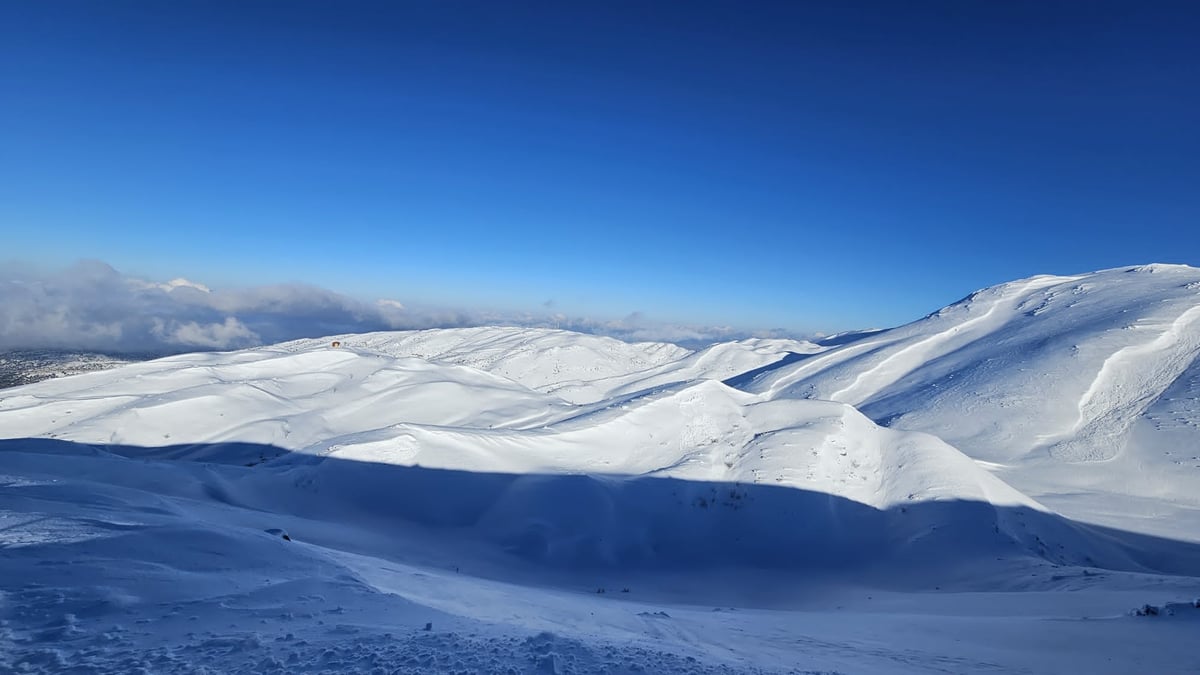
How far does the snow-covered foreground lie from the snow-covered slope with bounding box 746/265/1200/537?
0.19m

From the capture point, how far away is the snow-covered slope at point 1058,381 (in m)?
22.8

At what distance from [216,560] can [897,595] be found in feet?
40.5

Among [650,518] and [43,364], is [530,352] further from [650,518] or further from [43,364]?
[43,364]

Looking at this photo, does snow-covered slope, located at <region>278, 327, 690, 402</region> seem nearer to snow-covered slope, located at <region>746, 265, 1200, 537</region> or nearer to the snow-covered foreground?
snow-covered slope, located at <region>746, 265, 1200, 537</region>

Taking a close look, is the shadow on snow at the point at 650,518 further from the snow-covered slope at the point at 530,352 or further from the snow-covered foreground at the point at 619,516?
the snow-covered slope at the point at 530,352

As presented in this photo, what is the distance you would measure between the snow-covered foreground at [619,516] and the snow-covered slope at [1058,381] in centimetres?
19

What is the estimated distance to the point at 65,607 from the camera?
505 centimetres

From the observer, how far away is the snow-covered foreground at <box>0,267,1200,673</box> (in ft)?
18.3

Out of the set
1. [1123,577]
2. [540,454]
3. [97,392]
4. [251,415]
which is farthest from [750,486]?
[97,392]

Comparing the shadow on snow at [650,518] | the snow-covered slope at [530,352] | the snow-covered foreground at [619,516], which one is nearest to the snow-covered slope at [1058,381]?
the snow-covered foreground at [619,516]

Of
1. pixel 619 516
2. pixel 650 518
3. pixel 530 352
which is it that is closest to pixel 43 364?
pixel 530 352

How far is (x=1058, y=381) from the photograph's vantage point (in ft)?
96.4

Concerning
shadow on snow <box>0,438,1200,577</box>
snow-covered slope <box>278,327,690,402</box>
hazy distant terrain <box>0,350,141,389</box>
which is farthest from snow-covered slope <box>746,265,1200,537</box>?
hazy distant terrain <box>0,350,141,389</box>

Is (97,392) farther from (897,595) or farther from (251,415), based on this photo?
(897,595)
